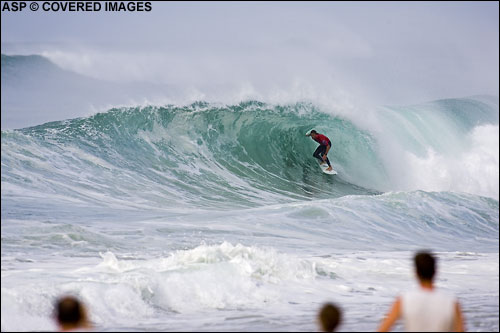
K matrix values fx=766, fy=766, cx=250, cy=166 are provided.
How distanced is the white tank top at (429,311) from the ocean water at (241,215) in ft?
9.58

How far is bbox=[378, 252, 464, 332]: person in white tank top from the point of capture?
398 centimetres

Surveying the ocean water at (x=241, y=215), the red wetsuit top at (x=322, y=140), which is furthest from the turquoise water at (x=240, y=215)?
the red wetsuit top at (x=322, y=140)

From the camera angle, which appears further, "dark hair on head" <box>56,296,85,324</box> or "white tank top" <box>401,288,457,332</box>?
"white tank top" <box>401,288,457,332</box>

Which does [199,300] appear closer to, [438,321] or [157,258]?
[157,258]

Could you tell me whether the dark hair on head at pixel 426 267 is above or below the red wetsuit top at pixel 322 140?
below

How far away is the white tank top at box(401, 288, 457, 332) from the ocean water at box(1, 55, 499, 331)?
292 centimetres

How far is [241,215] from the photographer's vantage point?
1394 centimetres

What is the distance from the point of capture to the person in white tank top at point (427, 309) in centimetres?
398

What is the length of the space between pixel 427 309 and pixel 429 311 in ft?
0.05

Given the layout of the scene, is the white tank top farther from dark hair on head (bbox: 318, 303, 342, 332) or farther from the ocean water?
the ocean water

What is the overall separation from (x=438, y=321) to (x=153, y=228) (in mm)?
8213

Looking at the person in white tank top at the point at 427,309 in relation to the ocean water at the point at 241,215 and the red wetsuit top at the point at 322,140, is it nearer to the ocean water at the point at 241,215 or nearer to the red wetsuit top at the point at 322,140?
the ocean water at the point at 241,215

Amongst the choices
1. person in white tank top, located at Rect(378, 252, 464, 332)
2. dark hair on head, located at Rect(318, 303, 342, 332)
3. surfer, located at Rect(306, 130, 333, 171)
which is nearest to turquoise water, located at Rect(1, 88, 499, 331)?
surfer, located at Rect(306, 130, 333, 171)

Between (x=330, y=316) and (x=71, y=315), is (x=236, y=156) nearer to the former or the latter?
(x=330, y=316)
